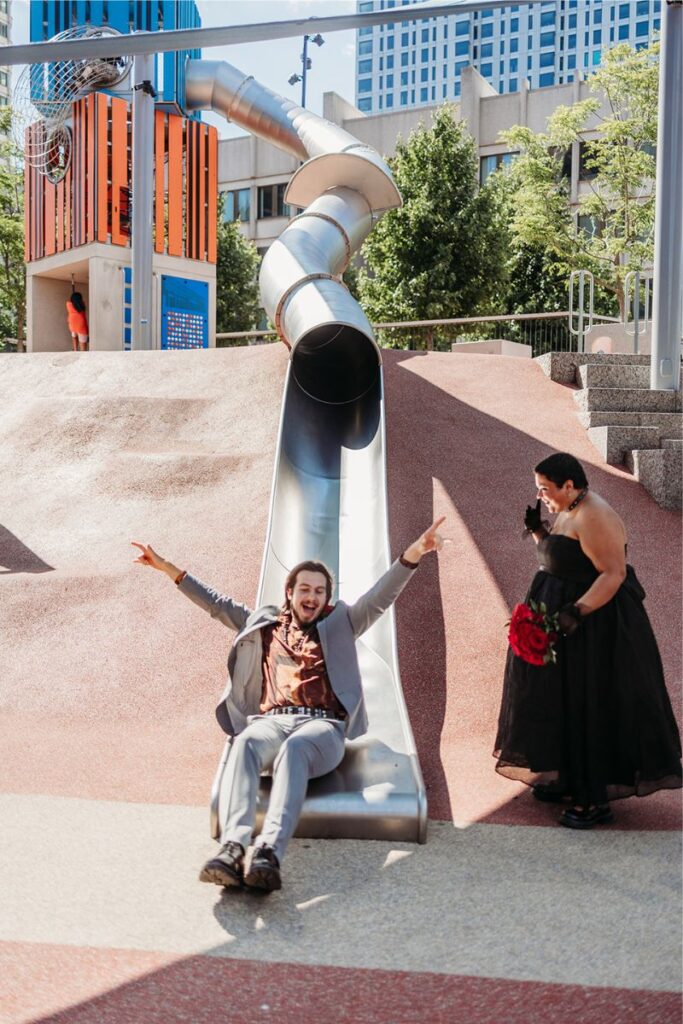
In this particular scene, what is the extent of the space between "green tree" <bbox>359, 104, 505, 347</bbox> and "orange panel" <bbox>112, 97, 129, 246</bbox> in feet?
36.4

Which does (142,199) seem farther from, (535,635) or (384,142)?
Answer: (384,142)

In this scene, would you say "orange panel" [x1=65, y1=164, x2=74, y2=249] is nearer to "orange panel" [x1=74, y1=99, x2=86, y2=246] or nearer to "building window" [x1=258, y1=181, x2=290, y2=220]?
"orange panel" [x1=74, y1=99, x2=86, y2=246]

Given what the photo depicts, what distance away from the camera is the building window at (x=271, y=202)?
164 feet

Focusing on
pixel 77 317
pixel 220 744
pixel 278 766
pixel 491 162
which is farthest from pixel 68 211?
pixel 491 162

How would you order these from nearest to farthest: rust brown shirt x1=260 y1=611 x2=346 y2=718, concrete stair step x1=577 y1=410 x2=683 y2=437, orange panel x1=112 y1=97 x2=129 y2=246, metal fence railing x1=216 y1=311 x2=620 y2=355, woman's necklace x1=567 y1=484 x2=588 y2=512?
woman's necklace x1=567 y1=484 x2=588 y2=512
rust brown shirt x1=260 y1=611 x2=346 y2=718
concrete stair step x1=577 y1=410 x2=683 y2=437
metal fence railing x1=216 y1=311 x2=620 y2=355
orange panel x1=112 y1=97 x2=129 y2=246

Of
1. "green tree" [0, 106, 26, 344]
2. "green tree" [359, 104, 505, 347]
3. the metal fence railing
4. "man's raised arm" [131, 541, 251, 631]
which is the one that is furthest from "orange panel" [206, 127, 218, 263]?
"man's raised arm" [131, 541, 251, 631]

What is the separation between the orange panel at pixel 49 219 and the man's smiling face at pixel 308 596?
18.0 metres

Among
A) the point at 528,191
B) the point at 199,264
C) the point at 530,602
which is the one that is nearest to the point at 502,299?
the point at 528,191

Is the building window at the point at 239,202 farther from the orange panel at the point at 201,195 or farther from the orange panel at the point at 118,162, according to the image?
the orange panel at the point at 118,162

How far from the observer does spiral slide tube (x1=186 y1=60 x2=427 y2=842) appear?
5074 millimetres

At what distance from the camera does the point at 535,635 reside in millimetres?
5113

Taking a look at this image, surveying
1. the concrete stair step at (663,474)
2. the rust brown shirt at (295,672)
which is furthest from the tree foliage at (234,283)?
the rust brown shirt at (295,672)

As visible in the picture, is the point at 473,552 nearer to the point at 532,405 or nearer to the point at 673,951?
the point at 532,405

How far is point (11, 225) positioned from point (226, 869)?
98.8ft
